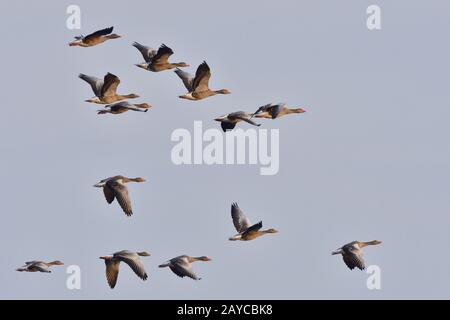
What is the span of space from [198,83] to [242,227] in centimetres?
368

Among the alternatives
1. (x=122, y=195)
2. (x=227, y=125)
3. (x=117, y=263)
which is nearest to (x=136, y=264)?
(x=117, y=263)

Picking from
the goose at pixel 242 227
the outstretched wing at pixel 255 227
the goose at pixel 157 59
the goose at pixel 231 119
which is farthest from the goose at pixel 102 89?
the outstretched wing at pixel 255 227

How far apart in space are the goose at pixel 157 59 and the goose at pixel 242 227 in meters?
3.81

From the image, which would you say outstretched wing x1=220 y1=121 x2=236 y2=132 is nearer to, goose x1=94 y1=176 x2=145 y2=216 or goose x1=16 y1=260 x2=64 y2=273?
goose x1=94 y1=176 x2=145 y2=216

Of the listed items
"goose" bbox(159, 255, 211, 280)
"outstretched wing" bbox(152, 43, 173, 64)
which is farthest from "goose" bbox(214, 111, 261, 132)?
"goose" bbox(159, 255, 211, 280)

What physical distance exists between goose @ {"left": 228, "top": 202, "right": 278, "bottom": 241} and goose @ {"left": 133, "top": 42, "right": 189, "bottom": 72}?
3808 mm

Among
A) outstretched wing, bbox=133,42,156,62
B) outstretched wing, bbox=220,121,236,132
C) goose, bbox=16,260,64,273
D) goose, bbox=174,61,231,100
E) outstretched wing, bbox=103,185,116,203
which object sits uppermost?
outstretched wing, bbox=133,42,156,62

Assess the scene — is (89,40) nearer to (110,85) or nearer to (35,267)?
(110,85)

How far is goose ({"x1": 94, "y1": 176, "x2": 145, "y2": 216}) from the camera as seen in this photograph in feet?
147

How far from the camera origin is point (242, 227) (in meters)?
46.1

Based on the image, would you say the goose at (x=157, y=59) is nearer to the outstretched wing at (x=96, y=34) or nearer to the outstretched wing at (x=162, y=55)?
the outstretched wing at (x=162, y=55)
